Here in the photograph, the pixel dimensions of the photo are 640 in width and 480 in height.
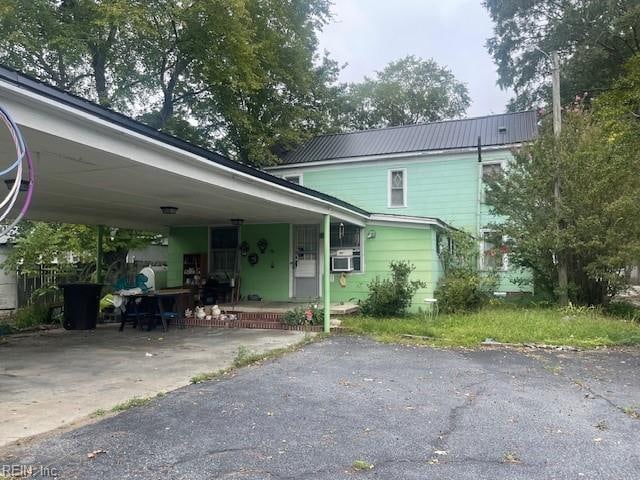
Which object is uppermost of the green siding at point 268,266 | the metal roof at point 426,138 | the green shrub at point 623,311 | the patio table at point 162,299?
the metal roof at point 426,138

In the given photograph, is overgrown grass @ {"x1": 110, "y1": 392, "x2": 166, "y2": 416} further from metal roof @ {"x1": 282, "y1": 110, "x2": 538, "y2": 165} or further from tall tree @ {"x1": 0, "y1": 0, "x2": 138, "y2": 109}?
metal roof @ {"x1": 282, "y1": 110, "x2": 538, "y2": 165}

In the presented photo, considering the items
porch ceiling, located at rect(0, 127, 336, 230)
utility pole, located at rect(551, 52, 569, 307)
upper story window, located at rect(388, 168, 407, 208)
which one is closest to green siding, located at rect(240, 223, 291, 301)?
porch ceiling, located at rect(0, 127, 336, 230)

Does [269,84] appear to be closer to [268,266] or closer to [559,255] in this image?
[268,266]

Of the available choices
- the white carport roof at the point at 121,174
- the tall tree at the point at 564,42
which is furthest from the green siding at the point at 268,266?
the tall tree at the point at 564,42

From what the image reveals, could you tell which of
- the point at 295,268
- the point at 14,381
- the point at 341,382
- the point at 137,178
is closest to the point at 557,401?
the point at 341,382

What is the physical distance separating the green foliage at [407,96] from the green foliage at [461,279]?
1821 centimetres

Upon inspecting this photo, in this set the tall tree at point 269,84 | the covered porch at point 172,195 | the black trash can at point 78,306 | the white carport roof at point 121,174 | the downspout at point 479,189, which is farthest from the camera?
the tall tree at point 269,84

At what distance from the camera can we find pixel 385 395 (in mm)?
4910

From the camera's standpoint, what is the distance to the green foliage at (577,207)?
9.86 meters

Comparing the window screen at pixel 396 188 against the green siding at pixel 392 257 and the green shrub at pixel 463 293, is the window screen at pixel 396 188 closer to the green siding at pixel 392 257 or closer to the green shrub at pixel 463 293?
the green siding at pixel 392 257

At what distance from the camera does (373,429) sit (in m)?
3.86

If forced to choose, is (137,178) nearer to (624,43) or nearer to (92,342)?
(92,342)

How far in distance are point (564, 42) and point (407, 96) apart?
10.9 m

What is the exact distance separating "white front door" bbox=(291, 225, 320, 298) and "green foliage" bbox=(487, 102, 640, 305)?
179 inches
